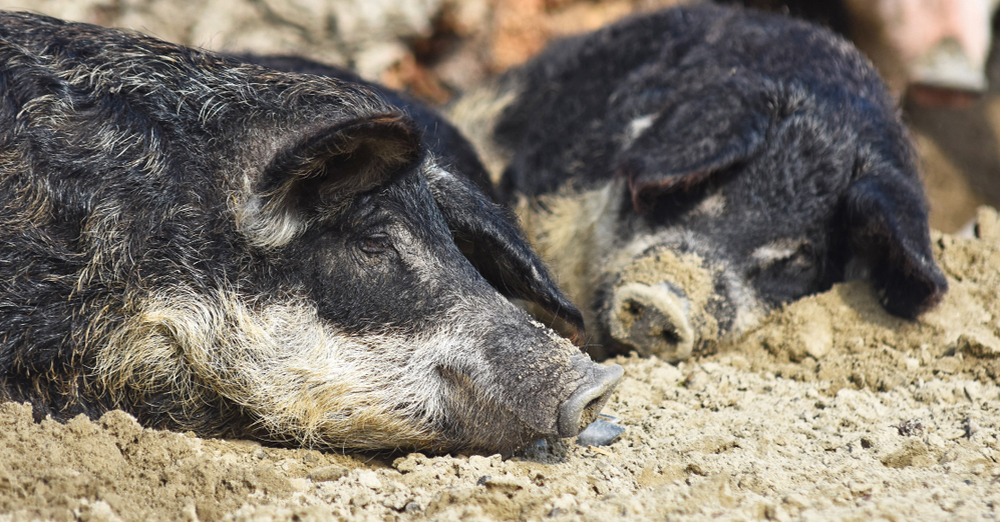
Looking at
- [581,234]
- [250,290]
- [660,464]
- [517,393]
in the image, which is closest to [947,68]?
[581,234]

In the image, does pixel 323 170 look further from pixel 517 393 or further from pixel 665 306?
pixel 665 306

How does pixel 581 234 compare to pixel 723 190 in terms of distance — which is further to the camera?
pixel 581 234

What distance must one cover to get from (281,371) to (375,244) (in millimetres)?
438

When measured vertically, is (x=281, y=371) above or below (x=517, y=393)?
below


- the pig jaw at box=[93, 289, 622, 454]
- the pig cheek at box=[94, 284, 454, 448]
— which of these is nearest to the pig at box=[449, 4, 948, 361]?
the pig jaw at box=[93, 289, 622, 454]

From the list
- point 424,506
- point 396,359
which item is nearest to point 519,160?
point 396,359

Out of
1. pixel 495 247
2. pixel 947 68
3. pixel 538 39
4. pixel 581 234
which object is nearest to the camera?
pixel 495 247

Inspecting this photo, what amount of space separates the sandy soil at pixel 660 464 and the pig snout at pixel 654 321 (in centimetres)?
18

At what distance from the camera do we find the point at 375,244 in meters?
2.46

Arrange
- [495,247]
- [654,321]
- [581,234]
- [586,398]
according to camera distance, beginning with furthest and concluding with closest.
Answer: [581,234] < [654,321] < [495,247] < [586,398]

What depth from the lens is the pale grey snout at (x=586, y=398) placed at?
2.34 meters

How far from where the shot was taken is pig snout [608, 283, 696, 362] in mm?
3414

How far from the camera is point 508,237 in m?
2.69

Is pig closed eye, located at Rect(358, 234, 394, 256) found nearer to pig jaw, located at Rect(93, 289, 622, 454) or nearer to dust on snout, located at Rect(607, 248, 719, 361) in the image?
pig jaw, located at Rect(93, 289, 622, 454)
